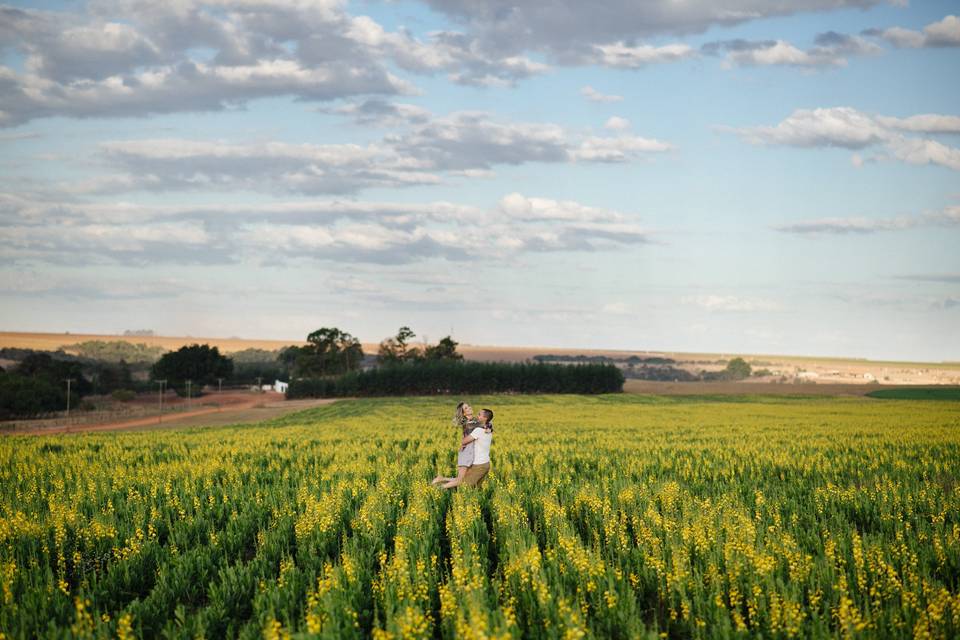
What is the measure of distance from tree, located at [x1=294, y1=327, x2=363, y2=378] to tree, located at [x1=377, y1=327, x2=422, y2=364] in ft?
14.3

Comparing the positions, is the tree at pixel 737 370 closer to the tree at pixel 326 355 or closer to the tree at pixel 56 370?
the tree at pixel 326 355

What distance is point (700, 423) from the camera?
155 ft

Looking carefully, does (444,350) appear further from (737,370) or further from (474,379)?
(737,370)

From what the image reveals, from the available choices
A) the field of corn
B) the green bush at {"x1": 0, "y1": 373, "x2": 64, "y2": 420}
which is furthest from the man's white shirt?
the green bush at {"x1": 0, "y1": 373, "x2": 64, "y2": 420}

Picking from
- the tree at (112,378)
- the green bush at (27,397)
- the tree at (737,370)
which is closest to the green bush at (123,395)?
the tree at (112,378)

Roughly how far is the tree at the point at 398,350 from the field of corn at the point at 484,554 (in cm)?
12665

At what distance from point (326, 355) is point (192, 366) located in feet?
→ 76.6

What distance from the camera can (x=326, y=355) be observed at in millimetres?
147625

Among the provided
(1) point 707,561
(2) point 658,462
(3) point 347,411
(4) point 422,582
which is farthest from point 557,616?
(3) point 347,411

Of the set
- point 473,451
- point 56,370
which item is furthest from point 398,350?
point 473,451

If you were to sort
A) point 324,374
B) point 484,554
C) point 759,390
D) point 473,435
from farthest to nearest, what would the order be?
point 324,374 → point 759,390 → point 473,435 → point 484,554

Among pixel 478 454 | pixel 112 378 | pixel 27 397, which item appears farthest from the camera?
pixel 112 378

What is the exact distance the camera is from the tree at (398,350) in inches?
5910

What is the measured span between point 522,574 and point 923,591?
4.70 m
